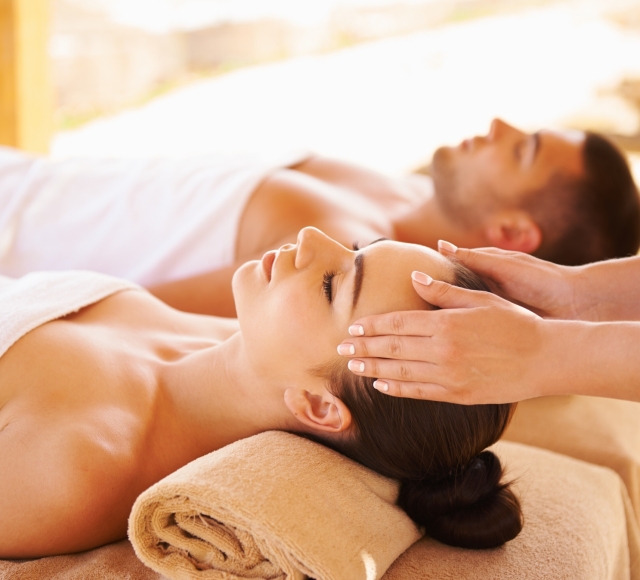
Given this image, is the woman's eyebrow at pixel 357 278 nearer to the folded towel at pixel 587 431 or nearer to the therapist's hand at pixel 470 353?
the therapist's hand at pixel 470 353

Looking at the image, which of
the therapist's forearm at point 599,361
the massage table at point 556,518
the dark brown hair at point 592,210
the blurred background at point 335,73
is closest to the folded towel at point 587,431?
the massage table at point 556,518

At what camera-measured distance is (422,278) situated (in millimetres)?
1183

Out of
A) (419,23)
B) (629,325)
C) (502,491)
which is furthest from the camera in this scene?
(419,23)

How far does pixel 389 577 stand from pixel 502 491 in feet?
0.91

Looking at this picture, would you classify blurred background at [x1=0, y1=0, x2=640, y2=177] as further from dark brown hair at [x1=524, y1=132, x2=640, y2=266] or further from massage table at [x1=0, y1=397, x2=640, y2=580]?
massage table at [x1=0, y1=397, x2=640, y2=580]

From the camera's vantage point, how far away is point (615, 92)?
4262mm

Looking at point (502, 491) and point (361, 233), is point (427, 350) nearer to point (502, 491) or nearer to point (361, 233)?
Result: point (502, 491)

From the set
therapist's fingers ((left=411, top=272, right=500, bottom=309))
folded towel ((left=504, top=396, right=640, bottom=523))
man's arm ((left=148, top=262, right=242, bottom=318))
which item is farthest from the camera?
man's arm ((left=148, top=262, right=242, bottom=318))

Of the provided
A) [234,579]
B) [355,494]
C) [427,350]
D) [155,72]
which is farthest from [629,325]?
[155,72]

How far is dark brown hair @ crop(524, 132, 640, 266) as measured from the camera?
228 centimetres

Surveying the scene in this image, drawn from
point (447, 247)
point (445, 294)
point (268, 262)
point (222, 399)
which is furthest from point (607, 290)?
point (222, 399)

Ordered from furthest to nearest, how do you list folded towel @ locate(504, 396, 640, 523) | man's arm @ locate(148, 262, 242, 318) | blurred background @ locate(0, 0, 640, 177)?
blurred background @ locate(0, 0, 640, 177) → man's arm @ locate(148, 262, 242, 318) → folded towel @ locate(504, 396, 640, 523)

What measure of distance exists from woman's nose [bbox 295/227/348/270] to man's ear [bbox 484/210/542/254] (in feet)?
3.97

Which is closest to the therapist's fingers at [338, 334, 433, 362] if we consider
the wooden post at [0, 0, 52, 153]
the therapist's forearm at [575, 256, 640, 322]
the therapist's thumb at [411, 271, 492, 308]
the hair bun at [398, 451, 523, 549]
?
the therapist's thumb at [411, 271, 492, 308]
